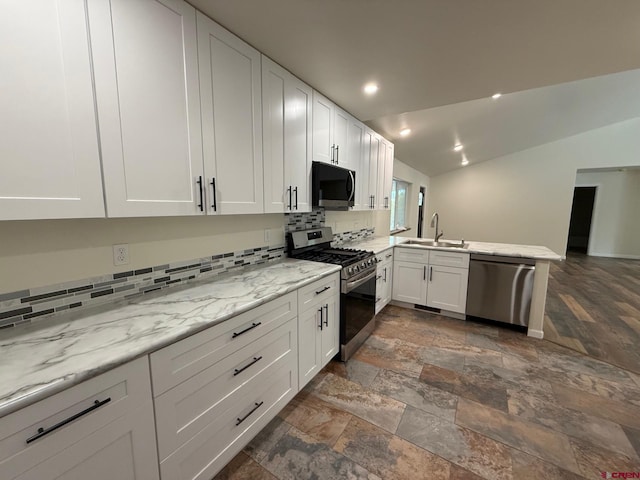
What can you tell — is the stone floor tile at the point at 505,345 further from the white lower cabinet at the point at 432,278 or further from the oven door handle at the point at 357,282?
the oven door handle at the point at 357,282

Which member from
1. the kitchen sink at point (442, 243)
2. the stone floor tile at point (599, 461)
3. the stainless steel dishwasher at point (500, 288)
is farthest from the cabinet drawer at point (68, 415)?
the kitchen sink at point (442, 243)

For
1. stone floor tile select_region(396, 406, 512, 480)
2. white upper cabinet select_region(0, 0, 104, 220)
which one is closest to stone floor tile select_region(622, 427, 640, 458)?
stone floor tile select_region(396, 406, 512, 480)

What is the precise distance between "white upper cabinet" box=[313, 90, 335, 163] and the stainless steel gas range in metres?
0.78

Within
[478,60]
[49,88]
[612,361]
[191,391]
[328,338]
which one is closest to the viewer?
[49,88]

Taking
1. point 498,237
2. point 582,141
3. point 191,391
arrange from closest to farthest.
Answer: point 191,391 < point 582,141 < point 498,237

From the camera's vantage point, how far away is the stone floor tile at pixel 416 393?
6.12ft

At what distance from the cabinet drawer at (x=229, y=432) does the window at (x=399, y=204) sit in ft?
16.9

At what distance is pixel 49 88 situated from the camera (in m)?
0.91

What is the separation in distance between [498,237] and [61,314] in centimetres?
970

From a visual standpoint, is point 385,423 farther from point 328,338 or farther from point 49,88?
point 49,88

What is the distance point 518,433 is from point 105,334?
2419 millimetres

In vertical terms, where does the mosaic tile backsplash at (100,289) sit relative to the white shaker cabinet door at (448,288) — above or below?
above

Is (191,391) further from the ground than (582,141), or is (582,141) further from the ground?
(582,141)

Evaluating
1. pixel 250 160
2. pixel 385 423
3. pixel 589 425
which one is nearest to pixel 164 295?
pixel 250 160
